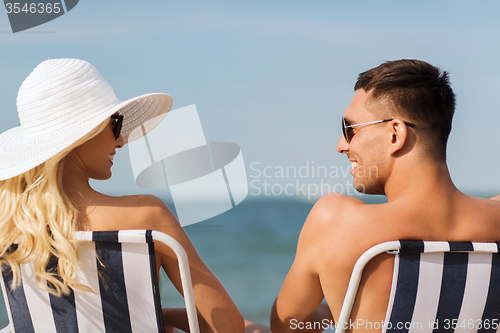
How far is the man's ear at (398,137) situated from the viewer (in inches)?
70.6

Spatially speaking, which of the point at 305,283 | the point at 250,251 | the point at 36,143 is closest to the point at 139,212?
the point at 36,143

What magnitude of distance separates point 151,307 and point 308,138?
2369cm

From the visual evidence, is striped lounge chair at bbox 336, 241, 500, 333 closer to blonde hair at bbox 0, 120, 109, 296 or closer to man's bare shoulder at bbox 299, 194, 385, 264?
man's bare shoulder at bbox 299, 194, 385, 264

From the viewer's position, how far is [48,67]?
75.4 inches

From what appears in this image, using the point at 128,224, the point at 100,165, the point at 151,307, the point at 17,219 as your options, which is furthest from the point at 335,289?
the point at 17,219

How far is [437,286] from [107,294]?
1.44 meters

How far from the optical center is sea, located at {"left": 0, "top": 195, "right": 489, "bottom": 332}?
8748 mm

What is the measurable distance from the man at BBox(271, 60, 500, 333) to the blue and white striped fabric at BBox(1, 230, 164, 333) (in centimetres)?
66

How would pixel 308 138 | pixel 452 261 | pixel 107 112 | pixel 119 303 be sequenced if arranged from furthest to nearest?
pixel 308 138 → pixel 107 112 → pixel 119 303 → pixel 452 261

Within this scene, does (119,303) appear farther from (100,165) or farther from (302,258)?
(302,258)

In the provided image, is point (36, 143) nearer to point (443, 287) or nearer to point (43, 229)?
point (43, 229)

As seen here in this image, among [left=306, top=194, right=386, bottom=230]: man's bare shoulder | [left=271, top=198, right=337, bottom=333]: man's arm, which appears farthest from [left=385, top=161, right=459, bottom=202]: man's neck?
[left=271, top=198, right=337, bottom=333]: man's arm

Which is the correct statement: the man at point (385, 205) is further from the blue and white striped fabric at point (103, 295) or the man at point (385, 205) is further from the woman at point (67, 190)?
the blue and white striped fabric at point (103, 295)

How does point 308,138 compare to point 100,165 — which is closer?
point 100,165
